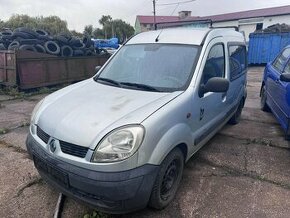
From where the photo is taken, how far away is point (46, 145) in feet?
8.56

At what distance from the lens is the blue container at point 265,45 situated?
56.0 ft

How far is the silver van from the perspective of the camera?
2305mm

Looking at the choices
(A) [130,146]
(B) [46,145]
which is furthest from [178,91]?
(B) [46,145]

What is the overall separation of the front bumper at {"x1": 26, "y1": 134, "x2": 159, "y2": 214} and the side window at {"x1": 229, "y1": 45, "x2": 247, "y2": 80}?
274cm

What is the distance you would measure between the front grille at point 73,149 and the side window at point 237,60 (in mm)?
2962

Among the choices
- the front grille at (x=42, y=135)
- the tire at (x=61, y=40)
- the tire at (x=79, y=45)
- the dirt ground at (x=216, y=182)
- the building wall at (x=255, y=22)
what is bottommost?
the dirt ground at (x=216, y=182)

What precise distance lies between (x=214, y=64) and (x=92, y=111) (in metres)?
1.93

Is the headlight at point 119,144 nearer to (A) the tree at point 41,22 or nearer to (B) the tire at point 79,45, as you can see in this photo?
(B) the tire at point 79,45

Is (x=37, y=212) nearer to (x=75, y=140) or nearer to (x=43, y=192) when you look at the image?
(x=43, y=192)

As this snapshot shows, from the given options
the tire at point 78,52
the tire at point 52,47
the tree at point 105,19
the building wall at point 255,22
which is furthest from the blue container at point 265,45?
the tree at point 105,19

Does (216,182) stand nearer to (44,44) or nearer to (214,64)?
(214,64)

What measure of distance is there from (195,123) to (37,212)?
1.96 meters

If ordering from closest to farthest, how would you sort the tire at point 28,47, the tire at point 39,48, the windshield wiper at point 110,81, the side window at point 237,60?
the windshield wiper at point 110,81 → the side window at point 237,60 → the tire at point 28,47 → the tire at point 39,48

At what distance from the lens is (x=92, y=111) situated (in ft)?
8.59
